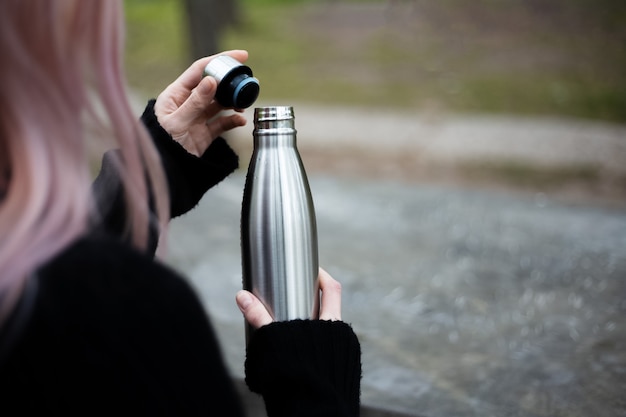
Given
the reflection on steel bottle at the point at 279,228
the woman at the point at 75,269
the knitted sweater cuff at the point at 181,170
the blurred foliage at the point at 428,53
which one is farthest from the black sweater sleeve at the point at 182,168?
the blurred foliage at the point at 428,53

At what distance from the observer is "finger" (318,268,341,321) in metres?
1.15

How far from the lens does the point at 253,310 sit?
112 centimetres

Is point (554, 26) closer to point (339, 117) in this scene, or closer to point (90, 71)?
point (339, 117)

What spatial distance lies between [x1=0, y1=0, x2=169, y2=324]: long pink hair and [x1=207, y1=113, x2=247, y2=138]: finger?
1.86ft

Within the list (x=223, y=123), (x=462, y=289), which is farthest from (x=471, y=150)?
(x=223, y=123)

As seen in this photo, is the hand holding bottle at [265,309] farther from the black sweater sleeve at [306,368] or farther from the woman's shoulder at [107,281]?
the woman's shoulder at [107,281]

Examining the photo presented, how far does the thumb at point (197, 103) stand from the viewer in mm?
1241

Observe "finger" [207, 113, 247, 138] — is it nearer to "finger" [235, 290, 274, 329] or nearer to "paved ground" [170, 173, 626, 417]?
"finger" [235, 290, 274, 329]

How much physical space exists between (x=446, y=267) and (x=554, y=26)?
8466 mm

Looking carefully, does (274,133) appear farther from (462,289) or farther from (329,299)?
(462,289)

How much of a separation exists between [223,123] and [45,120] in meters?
0.64

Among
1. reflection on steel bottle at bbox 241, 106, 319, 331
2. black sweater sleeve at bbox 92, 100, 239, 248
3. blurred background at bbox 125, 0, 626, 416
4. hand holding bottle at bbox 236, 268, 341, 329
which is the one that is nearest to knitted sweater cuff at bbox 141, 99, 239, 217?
black sweater sleeve at bbox 92, 100, 239, 248

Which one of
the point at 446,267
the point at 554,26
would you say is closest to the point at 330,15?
the point at 554,26

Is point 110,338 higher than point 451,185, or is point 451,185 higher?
point 451,185
